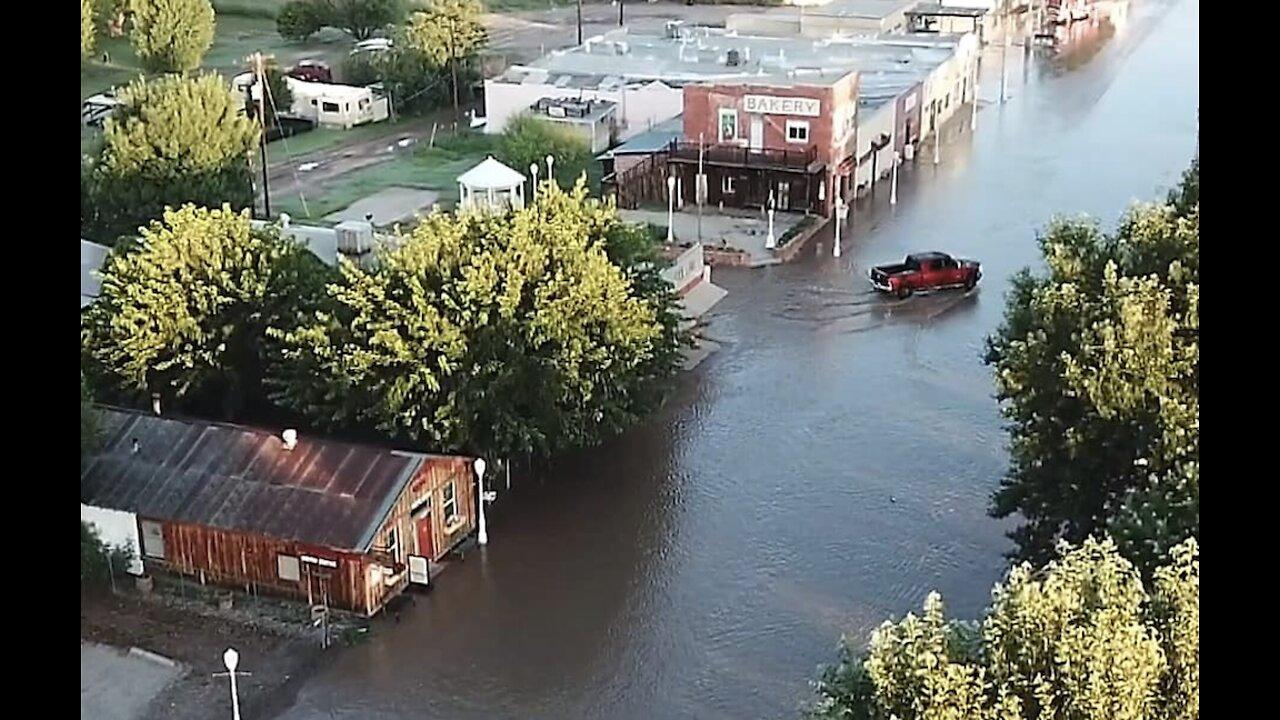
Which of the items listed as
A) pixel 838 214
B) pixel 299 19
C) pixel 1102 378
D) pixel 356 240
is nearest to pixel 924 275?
pixel 838 214

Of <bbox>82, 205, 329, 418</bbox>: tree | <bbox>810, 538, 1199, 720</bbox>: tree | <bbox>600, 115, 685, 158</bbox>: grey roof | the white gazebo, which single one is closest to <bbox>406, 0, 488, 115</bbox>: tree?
<bbox>600, 115, 685, 158</bbox>: grey roof

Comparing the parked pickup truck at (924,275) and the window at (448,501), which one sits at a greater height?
the parked pickup truck at (924,275)

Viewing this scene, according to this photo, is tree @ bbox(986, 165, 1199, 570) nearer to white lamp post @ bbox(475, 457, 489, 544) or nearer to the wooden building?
white lamp post @ bbox(475, 457, 489, 544)

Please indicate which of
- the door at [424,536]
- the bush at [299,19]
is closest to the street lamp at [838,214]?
the door at [424,536]

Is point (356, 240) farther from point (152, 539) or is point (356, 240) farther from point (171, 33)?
point (171, 33)

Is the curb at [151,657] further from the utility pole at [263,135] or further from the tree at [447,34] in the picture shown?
the tree at [447,34]

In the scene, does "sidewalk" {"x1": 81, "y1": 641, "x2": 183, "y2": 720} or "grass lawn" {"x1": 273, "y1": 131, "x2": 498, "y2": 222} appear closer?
"sidewalk" {"x1": 81, "y1": 641, "x2": 183, "y2": 720}
